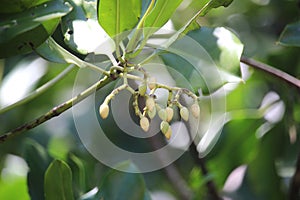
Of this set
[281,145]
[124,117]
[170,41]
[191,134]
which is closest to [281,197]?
[281,145]

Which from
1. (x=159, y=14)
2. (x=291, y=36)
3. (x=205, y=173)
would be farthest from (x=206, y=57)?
(x=205, y=173)

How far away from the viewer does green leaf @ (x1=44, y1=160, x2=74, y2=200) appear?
43.3 inches

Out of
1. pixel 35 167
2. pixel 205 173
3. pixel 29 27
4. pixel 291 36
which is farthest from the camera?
pixel 205 173

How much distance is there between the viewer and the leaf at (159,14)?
96cm

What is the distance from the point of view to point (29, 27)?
881 millimetres

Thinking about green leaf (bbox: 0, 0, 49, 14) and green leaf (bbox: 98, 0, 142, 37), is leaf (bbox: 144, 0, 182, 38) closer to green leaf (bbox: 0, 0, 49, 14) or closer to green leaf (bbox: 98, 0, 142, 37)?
green leaf (bbox: 98, 0, 142, 37)

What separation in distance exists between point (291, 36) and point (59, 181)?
47 centimetres

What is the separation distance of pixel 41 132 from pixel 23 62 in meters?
0.31

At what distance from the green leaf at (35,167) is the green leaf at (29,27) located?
380 millimetres

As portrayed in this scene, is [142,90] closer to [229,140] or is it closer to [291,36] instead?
[291,36]

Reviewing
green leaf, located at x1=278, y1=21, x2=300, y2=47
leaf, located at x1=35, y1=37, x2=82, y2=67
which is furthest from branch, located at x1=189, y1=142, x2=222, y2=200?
leaf, located at x1=35, y1=37, x2=82, y2=67

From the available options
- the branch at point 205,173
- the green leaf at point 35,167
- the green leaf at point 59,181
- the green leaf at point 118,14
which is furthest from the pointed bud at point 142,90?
the branch at point 205,173

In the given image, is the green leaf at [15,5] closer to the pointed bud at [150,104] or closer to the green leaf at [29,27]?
the green leaf at [29,27]

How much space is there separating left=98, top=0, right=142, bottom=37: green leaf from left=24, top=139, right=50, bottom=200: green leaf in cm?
41
